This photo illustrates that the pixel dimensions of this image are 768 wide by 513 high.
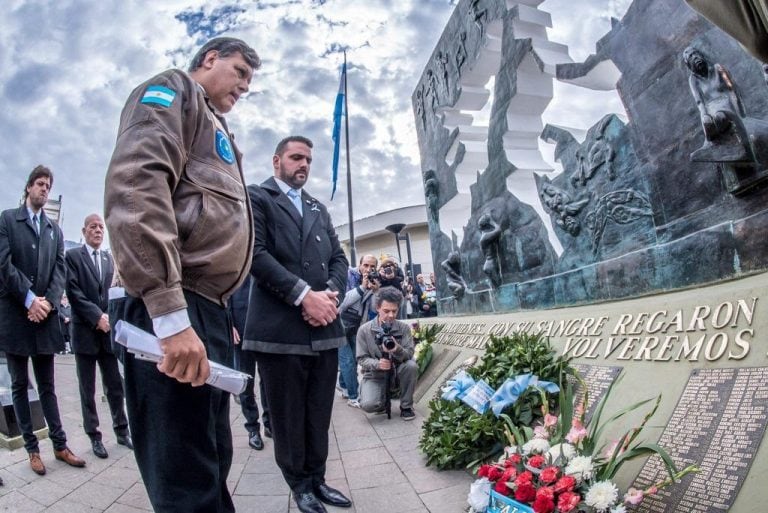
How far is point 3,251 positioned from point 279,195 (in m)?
→ 2.12

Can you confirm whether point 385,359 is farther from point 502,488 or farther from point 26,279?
point 26,279

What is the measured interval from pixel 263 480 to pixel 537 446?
1830 millimetres

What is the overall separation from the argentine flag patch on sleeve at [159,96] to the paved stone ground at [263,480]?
6.94 ft

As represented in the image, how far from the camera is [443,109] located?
857 centimetres

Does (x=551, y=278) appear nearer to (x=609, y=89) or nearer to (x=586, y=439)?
(x=609, y=89)

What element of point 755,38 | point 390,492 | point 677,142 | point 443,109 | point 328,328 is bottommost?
point 390,492

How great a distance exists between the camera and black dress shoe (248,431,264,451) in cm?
368

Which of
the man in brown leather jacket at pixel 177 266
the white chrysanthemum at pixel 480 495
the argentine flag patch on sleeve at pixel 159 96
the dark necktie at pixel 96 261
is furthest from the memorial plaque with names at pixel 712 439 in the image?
the dark necktie at pixel 96 261

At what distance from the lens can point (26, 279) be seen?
10.3ft

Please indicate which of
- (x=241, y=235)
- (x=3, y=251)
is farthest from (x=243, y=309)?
(x=241, y=235)

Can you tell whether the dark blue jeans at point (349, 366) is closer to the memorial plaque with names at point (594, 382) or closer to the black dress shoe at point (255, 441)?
the black dress shoe at point (255, 441)

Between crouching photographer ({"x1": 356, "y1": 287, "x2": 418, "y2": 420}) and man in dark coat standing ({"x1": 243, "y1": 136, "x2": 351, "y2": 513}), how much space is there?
1.93 m

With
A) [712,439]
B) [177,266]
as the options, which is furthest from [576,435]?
[177,266]

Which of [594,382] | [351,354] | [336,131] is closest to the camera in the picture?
[594,382]
